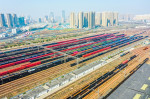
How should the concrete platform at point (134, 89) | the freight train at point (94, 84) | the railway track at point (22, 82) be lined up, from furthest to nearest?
1. the railway track at point (22, 82)
2. the freight train at point (94, 84)
3. the concrete platform at point (134, 89)

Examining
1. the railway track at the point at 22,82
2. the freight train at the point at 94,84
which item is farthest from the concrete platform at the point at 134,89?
the railway track at the point at 22,82

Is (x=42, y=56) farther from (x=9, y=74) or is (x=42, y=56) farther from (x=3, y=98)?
(x=3, y=98)

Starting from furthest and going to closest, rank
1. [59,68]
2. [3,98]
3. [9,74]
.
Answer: [59,68] < [9,74] < [3,98]

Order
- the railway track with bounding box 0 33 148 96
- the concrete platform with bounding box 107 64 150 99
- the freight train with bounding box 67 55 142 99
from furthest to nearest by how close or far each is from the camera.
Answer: the railway track with bounding box 0 33 148 96, the freight train with bounding box 67 55 142 99, the concrete platform with bounding box 107 64 150 99

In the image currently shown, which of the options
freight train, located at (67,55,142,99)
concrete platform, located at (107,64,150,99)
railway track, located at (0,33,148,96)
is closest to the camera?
concrete platform, located at (107,64,150,99)

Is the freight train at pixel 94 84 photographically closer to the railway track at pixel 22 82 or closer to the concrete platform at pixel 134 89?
the concrete platform at pixel 134 89

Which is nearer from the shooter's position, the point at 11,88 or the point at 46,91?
the point at 46,91

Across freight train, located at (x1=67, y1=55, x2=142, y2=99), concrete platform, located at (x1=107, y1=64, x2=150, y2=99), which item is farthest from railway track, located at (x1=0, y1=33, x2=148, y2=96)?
concrete platform, located at (x1=107, y1=64, x2=150, y2=99)

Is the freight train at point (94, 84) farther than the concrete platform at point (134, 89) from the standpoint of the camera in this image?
Yes

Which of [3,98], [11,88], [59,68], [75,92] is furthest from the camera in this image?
[59,68]

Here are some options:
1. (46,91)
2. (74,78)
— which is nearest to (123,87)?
(74,78)

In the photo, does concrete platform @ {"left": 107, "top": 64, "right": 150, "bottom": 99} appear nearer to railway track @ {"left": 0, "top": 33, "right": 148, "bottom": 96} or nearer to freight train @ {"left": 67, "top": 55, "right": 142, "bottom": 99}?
freight train @ {"left": 67, "top": 55, "right": 142, "bottom": 99}
